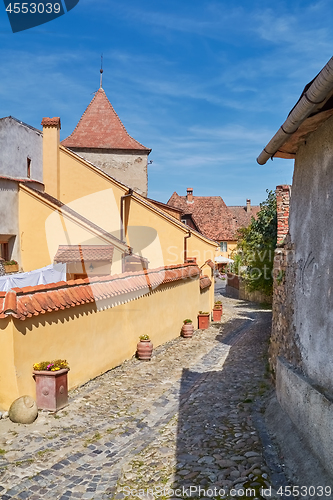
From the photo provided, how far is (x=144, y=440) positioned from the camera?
20.3 feet

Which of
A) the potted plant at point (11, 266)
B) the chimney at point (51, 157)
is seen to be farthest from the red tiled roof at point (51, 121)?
the potted plant at point (11, 266)

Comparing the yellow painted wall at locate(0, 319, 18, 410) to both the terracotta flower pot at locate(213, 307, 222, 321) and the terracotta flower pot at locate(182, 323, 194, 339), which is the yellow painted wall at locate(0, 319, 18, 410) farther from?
the terracotta flower pot at locate(213, 307, 222, 321)

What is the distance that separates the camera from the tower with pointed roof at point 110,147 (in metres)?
23.8

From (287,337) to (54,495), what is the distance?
3921mm

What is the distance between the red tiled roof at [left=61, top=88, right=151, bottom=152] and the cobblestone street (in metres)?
16.4

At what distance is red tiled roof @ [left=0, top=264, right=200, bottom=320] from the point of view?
256 inches

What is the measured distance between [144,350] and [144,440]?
488 centimetres

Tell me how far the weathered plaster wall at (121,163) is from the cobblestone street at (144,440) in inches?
622

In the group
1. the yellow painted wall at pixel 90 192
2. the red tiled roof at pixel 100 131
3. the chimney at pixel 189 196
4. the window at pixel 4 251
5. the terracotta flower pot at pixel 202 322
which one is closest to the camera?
the window at pixel 4 251

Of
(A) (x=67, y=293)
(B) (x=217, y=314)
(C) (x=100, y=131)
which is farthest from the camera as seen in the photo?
(C) (x=100, y=131)

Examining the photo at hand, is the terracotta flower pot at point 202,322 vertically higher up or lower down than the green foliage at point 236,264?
lower down

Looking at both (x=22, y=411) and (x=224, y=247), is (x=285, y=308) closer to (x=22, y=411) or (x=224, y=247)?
(x=22, y=411)

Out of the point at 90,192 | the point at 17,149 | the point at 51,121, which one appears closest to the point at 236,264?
the point at 90,192

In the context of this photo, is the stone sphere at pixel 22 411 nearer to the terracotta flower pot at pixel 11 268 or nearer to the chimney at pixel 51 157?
the terracotta flower pot at pixel 11 268
